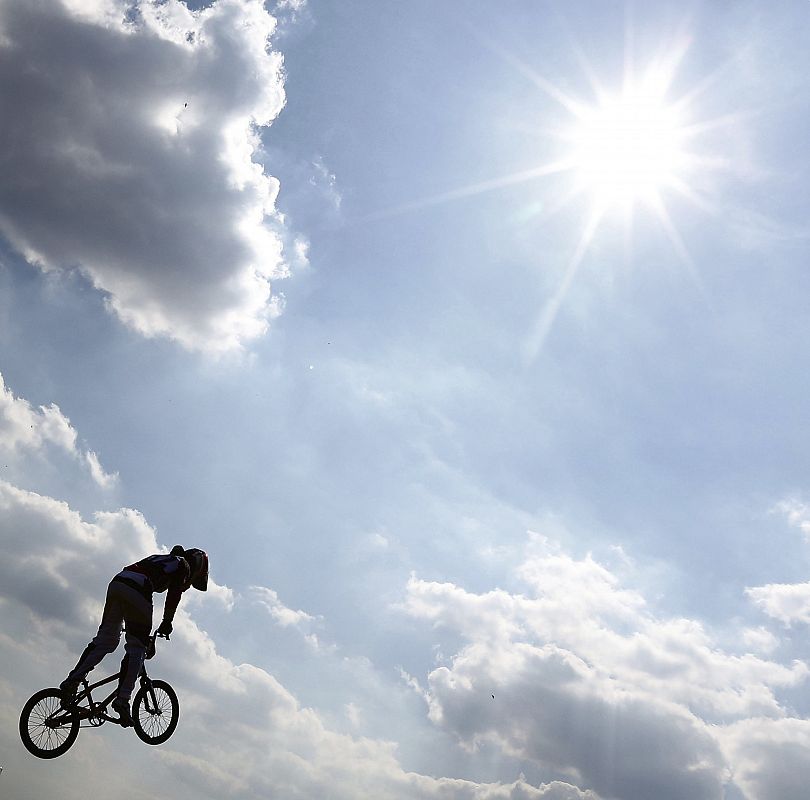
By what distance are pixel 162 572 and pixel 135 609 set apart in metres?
0.97

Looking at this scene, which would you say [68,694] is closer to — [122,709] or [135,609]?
[122,709]

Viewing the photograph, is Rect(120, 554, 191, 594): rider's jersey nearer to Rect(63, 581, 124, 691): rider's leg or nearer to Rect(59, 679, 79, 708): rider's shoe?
Rect(63, 581, 124, 691): rider's leg

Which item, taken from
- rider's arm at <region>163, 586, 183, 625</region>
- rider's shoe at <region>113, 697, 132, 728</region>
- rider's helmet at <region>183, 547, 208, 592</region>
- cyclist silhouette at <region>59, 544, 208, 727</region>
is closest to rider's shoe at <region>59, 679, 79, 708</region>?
cyclist silhouette at <region>59, 544, 208, 727</region>

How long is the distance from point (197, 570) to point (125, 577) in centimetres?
155

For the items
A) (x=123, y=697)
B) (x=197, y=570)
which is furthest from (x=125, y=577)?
(x=123, y=697)

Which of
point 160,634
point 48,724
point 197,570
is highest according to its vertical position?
point 197,570

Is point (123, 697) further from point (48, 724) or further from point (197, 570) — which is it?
point (197, 570)

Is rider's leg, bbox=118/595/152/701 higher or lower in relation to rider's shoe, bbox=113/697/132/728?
higher

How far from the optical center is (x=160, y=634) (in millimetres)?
15156

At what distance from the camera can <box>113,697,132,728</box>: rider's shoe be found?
1498 cm

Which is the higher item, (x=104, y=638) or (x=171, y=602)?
(x=171, y=602)

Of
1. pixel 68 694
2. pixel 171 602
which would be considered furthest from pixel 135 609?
pixel 68 694

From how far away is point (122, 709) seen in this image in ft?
49.3

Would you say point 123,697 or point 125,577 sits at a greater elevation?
point 125,577
